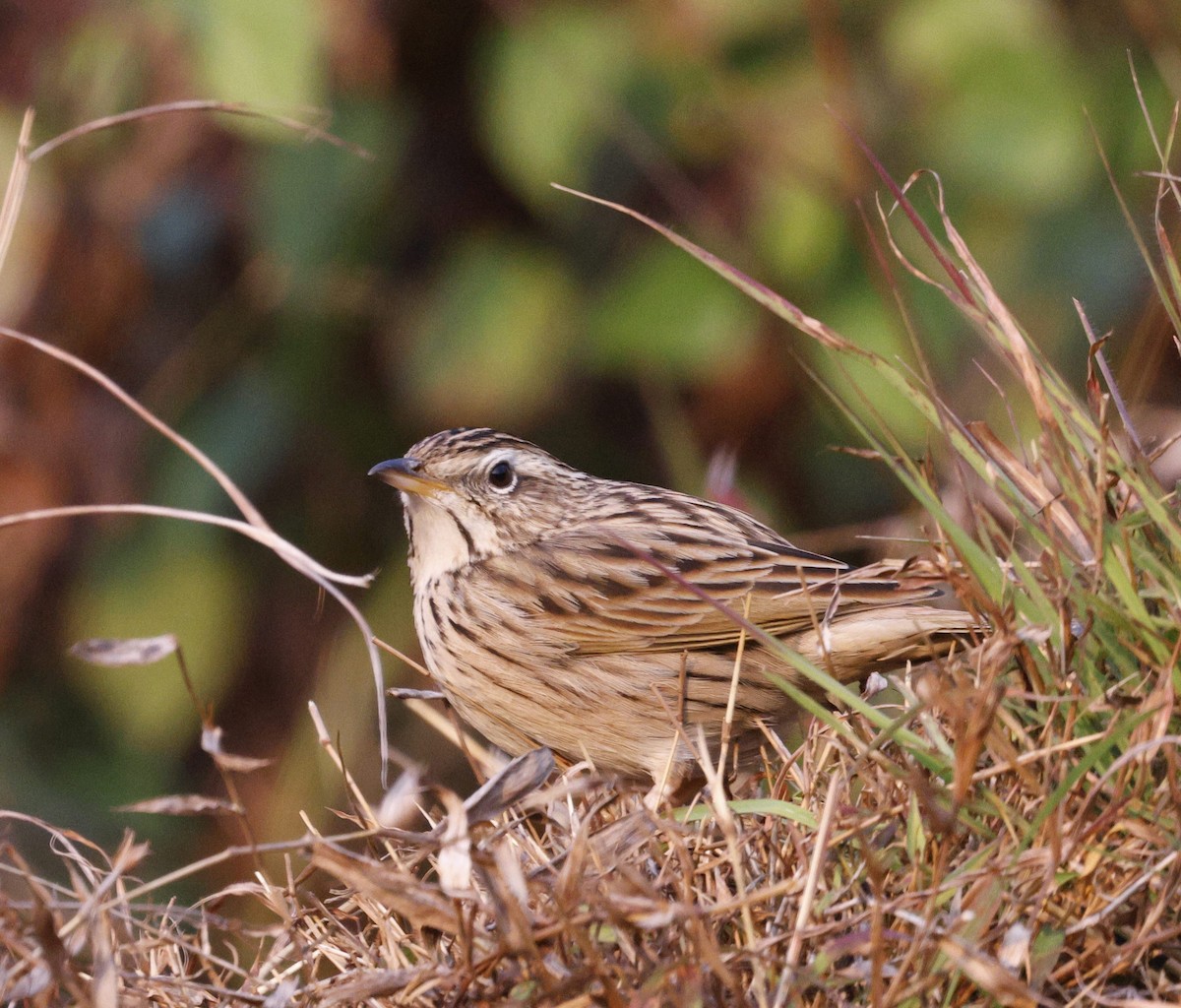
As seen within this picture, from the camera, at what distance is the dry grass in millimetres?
2020

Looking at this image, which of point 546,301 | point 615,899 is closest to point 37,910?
point 615,899

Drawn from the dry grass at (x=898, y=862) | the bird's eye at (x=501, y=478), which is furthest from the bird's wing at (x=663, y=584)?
the dry grass at (x=898, y=862)

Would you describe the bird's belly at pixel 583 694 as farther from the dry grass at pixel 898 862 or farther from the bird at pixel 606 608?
the dry grass at pixel 898 862

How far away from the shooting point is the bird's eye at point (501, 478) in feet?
14.9

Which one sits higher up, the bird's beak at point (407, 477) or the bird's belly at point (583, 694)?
the bird's beak at point (407, 477)

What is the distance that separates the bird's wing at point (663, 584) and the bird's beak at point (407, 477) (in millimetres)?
258

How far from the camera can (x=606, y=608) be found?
13.4ft

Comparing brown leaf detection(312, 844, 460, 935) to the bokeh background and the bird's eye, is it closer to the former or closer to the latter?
the bird's eye

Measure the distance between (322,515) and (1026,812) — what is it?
438 centimetres

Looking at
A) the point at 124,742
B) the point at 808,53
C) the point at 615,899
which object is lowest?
the point at 124,742

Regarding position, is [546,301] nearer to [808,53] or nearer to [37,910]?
[808,53]

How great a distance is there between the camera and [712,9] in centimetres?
518

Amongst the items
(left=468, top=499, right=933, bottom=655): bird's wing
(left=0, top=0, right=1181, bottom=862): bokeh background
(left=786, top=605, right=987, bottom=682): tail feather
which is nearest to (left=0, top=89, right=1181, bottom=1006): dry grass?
(left=786, top=605, right=987, bottom=682): tail feather

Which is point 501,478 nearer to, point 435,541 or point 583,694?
point 435,541
